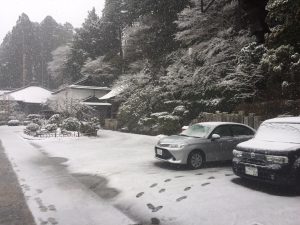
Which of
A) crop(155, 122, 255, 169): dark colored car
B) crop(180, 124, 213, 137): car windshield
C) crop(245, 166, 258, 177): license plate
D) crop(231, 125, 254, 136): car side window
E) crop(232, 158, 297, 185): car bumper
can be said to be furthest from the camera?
crop(231, 125, 254, 136): car side window

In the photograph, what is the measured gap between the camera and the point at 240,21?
21531mm

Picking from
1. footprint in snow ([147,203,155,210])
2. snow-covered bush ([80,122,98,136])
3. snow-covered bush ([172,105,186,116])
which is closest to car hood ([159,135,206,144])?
footprint in snow ([147,203,155,210])

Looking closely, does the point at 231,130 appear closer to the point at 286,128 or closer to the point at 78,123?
the point at 286,128

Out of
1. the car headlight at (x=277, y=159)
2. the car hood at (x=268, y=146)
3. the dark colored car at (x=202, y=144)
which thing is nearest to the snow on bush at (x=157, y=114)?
the dark colored car at (x=202, y=144)

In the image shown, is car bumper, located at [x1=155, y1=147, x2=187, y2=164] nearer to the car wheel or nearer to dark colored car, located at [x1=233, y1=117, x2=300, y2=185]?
the car wheel

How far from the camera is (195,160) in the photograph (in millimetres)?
11422

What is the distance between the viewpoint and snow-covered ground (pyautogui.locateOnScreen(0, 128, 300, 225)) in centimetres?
656

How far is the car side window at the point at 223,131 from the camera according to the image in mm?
11891

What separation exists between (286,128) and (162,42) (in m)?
23.1

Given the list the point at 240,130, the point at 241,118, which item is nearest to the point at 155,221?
the point at 240,130

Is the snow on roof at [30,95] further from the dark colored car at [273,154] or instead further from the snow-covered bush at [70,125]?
the dark colored car at [273,154]

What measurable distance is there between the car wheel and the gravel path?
5.08m

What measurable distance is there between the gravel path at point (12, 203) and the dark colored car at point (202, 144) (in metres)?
4.60

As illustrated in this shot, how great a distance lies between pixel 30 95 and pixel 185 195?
61.7m
